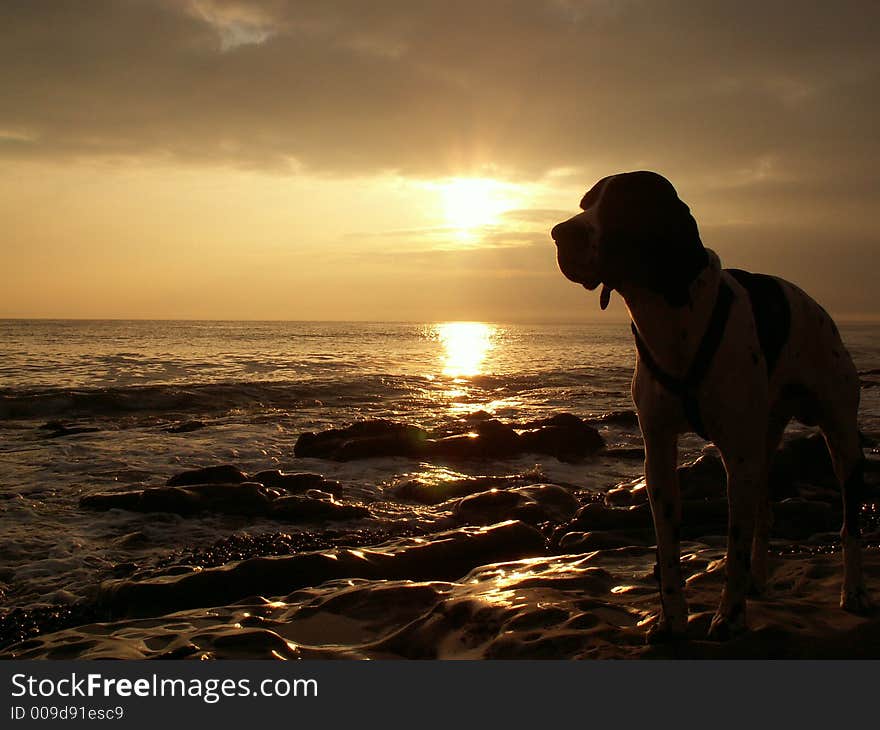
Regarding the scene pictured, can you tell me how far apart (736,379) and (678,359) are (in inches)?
11.3

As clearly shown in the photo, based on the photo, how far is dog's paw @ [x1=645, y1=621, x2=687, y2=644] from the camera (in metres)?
3.58

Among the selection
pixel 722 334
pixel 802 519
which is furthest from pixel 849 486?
pixel 802 519

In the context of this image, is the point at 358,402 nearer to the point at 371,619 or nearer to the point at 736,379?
the point at 371,619

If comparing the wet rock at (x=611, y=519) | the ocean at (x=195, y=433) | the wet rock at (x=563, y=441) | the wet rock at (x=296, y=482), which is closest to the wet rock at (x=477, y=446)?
the wet rock at (x=563, y=441)

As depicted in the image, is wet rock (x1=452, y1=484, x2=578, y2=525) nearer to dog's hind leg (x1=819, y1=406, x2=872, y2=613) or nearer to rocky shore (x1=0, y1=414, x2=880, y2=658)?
rocky shore (x1=0, y1=414, x2=880, y2=658)

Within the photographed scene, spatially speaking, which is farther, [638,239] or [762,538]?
[762,538]

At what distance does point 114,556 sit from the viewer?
21.9ft

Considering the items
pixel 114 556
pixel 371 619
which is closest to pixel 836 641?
pixel 371 619

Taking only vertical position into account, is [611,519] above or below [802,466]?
below

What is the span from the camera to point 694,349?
3.40 m

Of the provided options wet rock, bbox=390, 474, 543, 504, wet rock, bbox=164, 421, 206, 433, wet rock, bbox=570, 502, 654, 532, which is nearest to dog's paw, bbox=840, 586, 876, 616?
wet rock, bbox=570, 502, 654, 532

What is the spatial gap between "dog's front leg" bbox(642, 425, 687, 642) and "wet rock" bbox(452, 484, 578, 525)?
4.32 meters

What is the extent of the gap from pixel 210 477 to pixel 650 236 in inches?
309

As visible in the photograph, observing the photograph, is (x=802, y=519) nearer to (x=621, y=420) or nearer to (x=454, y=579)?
(x=454, y=579)
